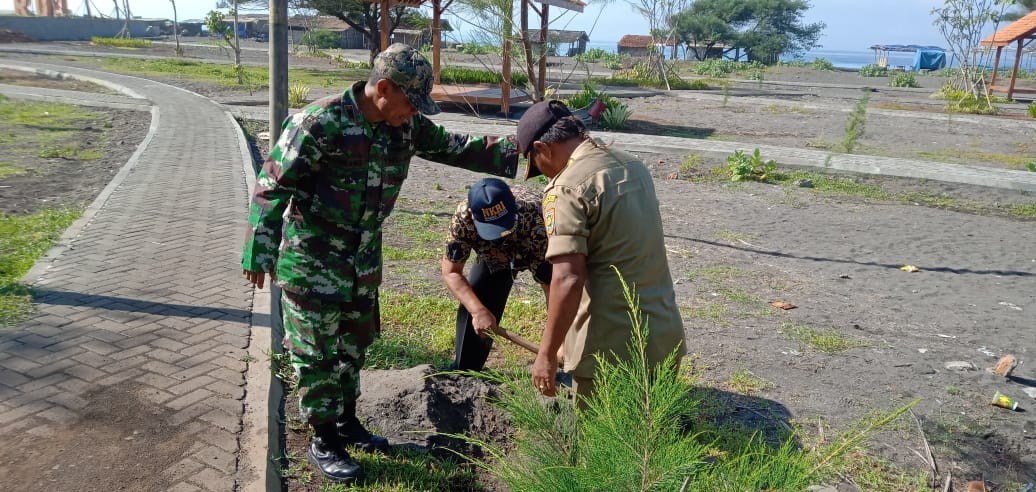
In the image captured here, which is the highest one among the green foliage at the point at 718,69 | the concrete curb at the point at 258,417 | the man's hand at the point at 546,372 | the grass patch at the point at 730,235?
the green foliage at the point at 718,69

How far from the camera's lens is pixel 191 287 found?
520 cm

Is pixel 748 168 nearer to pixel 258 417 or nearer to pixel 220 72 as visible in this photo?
pixel 258 417

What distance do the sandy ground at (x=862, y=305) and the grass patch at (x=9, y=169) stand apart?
4.72 meters

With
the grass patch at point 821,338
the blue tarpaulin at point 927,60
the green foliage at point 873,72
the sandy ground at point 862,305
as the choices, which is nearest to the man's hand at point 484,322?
the sandy ground at point 862,305

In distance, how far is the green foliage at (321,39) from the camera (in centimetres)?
4303

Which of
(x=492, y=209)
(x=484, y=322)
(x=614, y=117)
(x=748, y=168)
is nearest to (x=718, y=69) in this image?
(x=614, y=117)

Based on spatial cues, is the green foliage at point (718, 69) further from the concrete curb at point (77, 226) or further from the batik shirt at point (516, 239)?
the batik shirt at point (516, 239)

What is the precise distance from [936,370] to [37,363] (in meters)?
4.93

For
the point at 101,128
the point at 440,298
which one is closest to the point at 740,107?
the point at 101,128

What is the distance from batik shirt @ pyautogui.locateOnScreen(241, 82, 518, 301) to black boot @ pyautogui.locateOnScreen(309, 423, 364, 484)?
578 millimetres

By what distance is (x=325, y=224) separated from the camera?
9.27ft

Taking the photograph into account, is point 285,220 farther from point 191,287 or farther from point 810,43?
point 810,43

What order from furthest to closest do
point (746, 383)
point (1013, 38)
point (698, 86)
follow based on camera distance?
point (698, 86) → point (1013, 38) → point (746, 383)

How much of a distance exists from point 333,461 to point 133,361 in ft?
5.30
